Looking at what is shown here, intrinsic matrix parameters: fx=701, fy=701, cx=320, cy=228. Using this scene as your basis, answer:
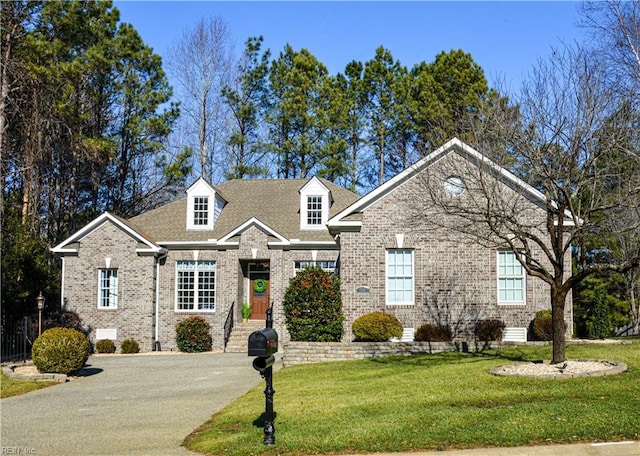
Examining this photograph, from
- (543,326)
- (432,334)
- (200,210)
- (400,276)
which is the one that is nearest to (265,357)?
(432,334)

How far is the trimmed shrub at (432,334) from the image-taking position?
76.3ft

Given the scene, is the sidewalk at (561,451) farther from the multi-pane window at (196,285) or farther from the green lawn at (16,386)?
the multi-pane window at (196,285)

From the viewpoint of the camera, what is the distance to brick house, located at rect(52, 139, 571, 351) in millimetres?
24453

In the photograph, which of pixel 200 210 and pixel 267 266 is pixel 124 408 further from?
pixel 200 210

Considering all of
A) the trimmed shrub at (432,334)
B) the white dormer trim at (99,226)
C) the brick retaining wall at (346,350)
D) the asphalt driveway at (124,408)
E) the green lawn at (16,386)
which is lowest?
the green lawn at (16,386)

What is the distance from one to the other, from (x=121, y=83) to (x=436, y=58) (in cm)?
1993

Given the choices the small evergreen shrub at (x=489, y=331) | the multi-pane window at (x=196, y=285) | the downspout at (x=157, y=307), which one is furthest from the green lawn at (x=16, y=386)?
the small evergreen shrub at (x=489, y=331)

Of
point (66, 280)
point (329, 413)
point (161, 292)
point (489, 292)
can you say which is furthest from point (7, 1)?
point (329, 413)

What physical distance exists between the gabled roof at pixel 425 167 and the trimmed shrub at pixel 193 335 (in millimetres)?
7041

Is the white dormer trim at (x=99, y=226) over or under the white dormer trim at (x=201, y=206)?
under

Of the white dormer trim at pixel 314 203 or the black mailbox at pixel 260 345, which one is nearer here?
the black mailbox at pixel 260 345

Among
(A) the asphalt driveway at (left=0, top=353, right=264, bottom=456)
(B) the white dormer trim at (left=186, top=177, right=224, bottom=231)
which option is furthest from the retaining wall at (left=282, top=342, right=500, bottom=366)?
(B) the white dormer trim at (left=186, top=177, right=224, bottom=231)

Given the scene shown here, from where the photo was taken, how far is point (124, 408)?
14.3 meters

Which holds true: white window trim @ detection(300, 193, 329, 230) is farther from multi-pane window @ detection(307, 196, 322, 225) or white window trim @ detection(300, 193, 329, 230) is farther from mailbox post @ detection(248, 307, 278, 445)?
mailbox post @ detection(248, 307, 278, 445)
